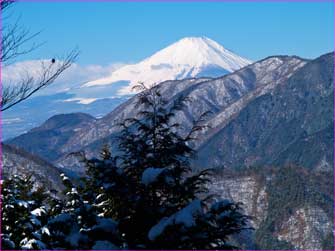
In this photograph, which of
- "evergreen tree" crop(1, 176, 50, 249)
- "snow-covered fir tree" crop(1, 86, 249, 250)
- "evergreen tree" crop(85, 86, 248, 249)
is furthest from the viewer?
"evergreen tree" crop(1, 176, 50, 249)

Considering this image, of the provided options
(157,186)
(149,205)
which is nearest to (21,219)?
(149,205)

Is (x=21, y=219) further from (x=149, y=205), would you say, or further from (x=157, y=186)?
(x=157, y=186)

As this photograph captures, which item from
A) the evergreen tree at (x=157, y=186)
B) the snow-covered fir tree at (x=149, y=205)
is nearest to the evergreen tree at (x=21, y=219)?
the snow-covered fir tree at (x=149, y=205)

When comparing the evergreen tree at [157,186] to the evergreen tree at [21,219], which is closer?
the evergreen tree at [157,186]

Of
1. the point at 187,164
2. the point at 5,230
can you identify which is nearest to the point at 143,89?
the point at 187,164

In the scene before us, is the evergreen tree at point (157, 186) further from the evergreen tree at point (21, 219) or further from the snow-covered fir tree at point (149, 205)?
the evergreen tree at point (21, 219)

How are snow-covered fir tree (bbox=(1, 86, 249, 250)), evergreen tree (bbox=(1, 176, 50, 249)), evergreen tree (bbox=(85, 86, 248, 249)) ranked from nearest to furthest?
snow-covered fir tree (bbox=(1, 86, 249, 250)) → evergreen tree (bbox=(85, 86, 248, 249)) → evergreen tree (bbox=(1, 176, 50, 249))

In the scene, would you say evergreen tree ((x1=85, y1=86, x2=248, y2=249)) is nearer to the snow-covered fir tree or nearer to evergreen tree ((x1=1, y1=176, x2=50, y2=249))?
the snow-covered fir tree

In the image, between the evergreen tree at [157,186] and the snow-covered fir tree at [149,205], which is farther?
the evergreen tree at [157,186]

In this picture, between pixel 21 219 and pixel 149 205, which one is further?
pixel 21 219

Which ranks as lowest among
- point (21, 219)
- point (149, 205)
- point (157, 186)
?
point (21, 219)

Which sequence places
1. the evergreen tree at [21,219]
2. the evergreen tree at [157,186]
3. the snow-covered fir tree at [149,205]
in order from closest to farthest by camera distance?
1. the snow-covered fir tree at [149,205]
2. the evergreen tree at [157,186]
3. the evergreen tree at [21,219]

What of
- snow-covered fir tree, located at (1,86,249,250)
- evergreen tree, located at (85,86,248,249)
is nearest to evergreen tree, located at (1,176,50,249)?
snow-covered fir tree, located at (1,86,249,250)

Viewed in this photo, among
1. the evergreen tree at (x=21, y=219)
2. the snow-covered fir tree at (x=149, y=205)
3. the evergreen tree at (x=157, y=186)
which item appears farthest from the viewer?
the evergreen tree at (x=21, y=219)
